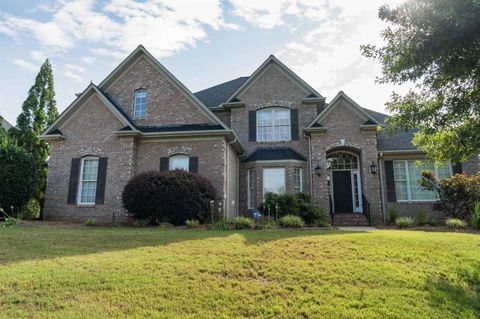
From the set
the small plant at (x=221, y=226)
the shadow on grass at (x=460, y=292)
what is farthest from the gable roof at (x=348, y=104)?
the shadow on grass at (x=460, y=292)

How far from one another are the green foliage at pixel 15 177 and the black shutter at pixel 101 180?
320cm

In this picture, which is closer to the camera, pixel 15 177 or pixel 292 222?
pixel 292 222

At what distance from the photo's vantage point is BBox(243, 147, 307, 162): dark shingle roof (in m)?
16.8

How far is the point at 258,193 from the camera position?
16672 millimetres

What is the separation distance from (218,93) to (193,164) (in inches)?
298

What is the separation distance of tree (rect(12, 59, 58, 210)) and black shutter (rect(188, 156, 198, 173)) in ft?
37.5

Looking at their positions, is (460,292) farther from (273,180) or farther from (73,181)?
(73,181)

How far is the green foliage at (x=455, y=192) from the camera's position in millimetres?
14094

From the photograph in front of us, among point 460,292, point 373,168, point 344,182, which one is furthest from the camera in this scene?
point 344,182

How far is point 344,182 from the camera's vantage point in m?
17.4

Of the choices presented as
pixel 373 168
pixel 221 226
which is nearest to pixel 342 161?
pixel 373 168

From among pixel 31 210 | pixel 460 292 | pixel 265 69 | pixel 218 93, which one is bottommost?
pixel 460 292

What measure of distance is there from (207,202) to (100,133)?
6529 millimetres

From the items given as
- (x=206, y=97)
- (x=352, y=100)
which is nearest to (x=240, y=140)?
(x=206, y=97)
